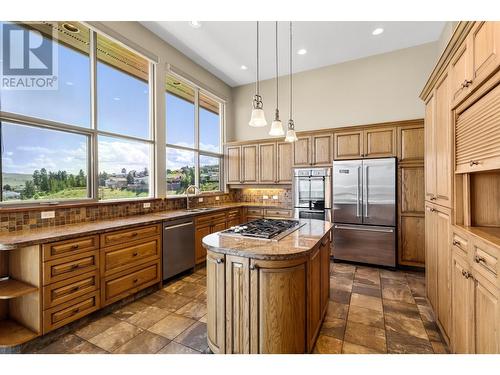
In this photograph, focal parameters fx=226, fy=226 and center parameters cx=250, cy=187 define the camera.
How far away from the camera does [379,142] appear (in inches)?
146

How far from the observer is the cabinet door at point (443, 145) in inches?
72.1

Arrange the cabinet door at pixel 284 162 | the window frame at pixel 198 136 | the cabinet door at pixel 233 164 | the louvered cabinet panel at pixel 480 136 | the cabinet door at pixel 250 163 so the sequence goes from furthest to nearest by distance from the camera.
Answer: the cabinet door at pixel 233 164 < the cabinet door at pixel 250 163 < the cabinet door at pixel 284 162 < the window frame at pixel 198 136 < the louvered cabinet panel at pixel 480 136

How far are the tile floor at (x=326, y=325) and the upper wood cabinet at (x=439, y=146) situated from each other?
1.22 m

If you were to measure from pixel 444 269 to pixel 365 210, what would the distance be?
72.5 inches

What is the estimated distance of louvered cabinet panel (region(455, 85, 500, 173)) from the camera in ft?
4.28

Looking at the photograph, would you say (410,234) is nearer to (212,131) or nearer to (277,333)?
(277,333)

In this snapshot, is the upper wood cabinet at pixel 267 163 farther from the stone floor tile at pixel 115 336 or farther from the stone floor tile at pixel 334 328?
the stone floor tile at pixel 115 336

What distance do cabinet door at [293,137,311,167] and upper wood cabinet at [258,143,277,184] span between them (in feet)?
1.56

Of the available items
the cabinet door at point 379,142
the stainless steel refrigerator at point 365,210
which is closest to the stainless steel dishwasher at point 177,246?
the stainless steel refrigerator at point 365,210

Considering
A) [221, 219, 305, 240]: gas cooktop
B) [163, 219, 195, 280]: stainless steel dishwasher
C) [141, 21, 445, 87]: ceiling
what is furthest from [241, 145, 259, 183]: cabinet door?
[221, 219, 305, 240]: gas cooktop

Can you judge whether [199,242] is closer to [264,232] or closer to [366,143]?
[264,232]

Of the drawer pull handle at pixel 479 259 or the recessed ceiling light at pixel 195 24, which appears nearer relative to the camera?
the drawer pull handle at pixel 479 259

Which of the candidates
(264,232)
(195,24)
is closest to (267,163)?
(195,24)
